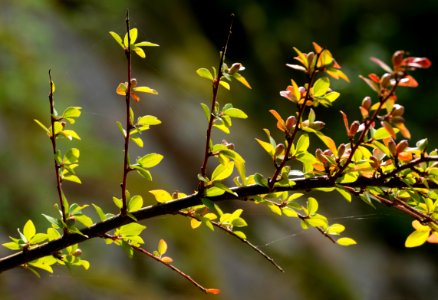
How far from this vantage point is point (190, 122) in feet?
8.55

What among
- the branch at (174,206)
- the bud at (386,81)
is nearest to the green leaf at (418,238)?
the branch at (174,206)

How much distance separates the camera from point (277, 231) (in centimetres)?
241

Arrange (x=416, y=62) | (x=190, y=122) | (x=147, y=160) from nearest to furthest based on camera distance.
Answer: (x=416, y=62) < (x=147, y=160) < (x=190, y=122)

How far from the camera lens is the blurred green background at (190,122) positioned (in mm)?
1902

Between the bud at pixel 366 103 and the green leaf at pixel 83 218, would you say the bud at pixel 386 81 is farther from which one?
the green leaf at pixel 83 218

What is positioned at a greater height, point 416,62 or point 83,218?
point 416,62

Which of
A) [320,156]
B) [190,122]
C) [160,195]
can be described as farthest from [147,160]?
[190,122]

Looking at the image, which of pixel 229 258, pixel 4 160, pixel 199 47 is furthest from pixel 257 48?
pixel 4 160

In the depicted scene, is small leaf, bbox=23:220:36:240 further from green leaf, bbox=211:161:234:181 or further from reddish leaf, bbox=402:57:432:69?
reddish leaf, bbox=402:57:432:69

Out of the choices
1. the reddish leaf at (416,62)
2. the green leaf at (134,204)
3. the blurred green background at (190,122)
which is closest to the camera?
the reddish leaf at (416,62)

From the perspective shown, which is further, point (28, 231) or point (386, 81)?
point (28, 231)

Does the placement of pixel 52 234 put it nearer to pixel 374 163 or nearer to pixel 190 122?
pixel 374 163

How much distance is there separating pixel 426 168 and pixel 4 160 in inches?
68.3

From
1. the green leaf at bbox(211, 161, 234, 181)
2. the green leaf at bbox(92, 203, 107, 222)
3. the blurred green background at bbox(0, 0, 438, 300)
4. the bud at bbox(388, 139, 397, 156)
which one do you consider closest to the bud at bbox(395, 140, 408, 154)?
the bud at bbox(388, 139, 397, 156)
